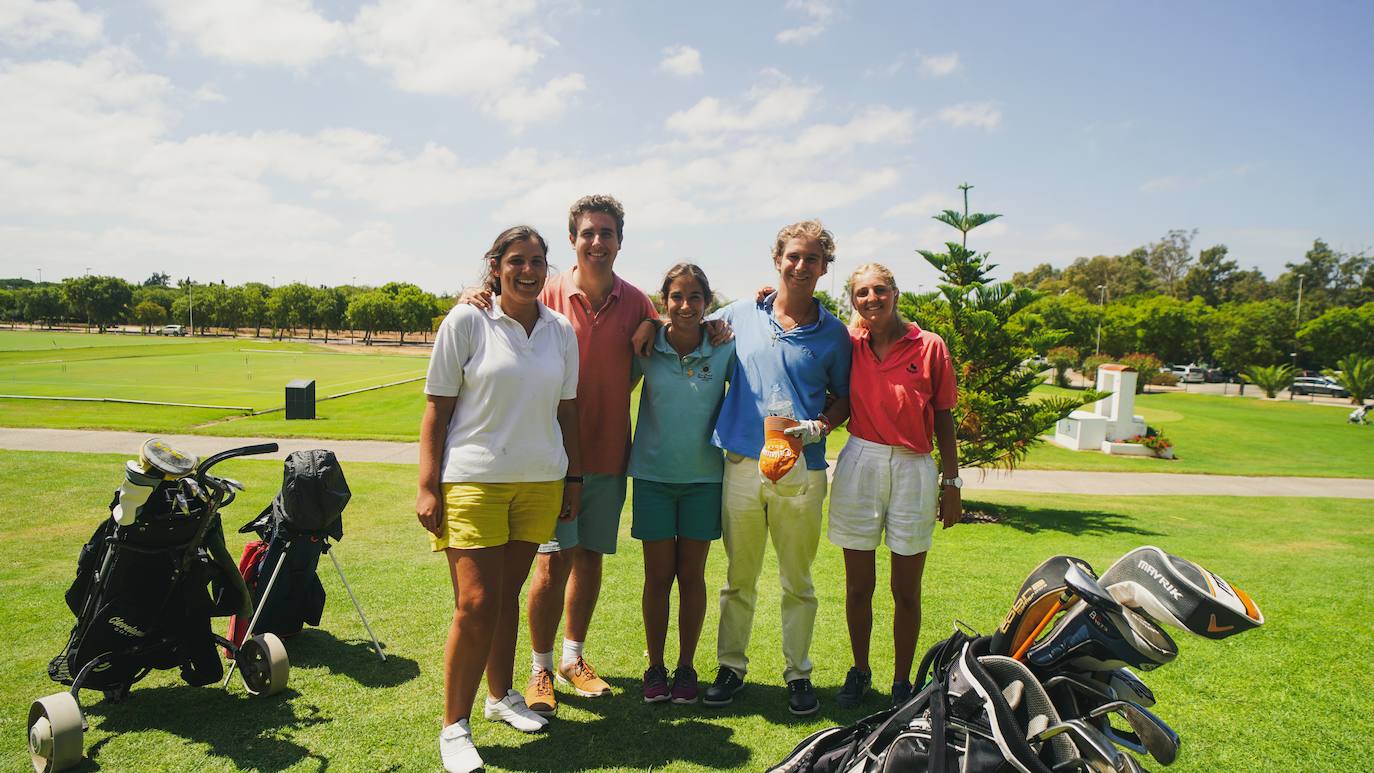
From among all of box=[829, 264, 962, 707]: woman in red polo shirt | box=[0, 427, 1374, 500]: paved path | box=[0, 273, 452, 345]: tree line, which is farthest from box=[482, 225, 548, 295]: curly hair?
box=[0, 273, 452, 345]: tree line

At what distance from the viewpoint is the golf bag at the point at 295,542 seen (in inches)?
157

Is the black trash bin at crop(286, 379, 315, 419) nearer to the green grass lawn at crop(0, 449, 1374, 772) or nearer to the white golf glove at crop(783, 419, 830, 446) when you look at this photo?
the green grass lawn at crop(0, 449, 1374, 772)

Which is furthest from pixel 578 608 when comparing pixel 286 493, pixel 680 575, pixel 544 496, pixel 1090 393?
pixel 1090 393

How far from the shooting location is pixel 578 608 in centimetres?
400

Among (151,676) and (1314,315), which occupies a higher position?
(1314,315)

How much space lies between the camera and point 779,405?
3566 mm

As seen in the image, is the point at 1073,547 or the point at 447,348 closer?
the point at 447,348

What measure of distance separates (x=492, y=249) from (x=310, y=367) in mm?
34002

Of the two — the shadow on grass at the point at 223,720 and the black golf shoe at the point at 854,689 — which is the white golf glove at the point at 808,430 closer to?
the black golf shoe at the point at 854,689

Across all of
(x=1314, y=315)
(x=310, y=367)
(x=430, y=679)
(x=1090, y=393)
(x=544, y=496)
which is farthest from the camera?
(x=1314, y=315)

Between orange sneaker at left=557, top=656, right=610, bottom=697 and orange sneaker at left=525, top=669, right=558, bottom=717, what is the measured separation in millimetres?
142

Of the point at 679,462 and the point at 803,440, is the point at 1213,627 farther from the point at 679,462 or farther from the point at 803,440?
the point at 679,462

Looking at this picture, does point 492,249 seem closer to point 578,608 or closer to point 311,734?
point 578,608

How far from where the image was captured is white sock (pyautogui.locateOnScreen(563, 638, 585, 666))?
3945 mm
